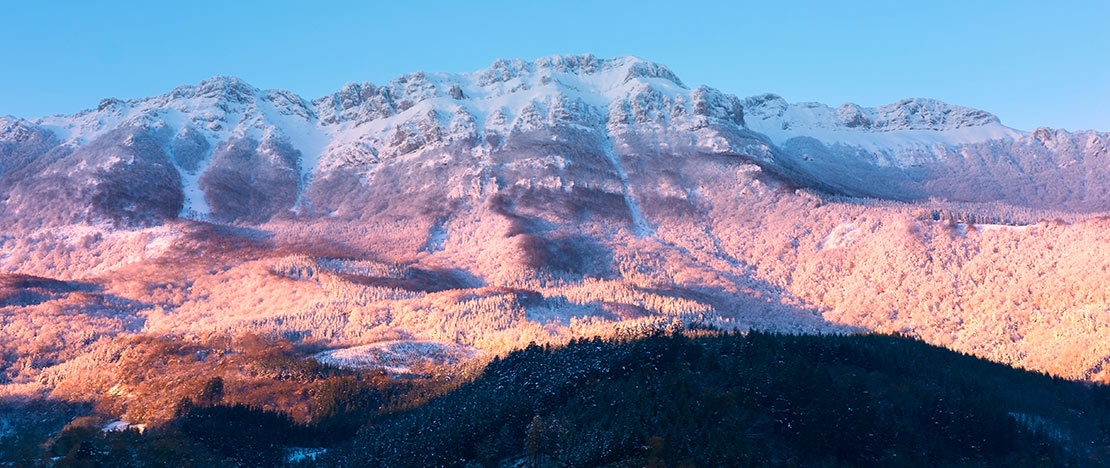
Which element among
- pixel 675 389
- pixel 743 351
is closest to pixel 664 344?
pixel 743 351

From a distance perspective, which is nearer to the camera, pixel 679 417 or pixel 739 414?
pixel 679 417

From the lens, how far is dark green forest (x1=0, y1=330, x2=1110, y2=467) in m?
109

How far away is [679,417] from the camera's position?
Answer: 109812mm

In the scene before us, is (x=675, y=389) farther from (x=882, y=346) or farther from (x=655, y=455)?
(x=882, y=346)

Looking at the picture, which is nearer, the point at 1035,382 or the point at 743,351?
the point at 743,351

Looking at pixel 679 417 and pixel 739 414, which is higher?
pixel 739 414

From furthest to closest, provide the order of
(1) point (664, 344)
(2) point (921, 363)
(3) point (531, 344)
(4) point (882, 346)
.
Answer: (3) point (531, 344) → (4) point (882, 346) → (2) point (921, 363) → (1) point (664, 344)

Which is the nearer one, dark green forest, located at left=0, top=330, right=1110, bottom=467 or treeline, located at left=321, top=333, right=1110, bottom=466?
treeline, located at left=321, top=333, right=1110, bottom=466

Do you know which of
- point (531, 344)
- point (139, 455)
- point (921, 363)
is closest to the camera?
point (139, 455)

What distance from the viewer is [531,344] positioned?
192000 millimetres

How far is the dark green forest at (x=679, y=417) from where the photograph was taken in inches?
4309

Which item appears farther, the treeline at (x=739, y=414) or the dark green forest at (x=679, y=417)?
the dark green forest at (x=679, y=417)

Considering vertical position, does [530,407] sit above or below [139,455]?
above

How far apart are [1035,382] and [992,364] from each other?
1301cm
